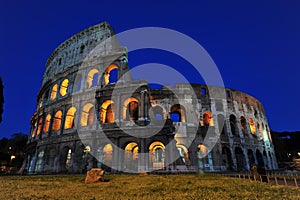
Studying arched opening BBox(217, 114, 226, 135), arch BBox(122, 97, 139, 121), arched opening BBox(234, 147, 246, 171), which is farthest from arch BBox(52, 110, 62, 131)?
arched opening BBox(234, 147, 246, 171)

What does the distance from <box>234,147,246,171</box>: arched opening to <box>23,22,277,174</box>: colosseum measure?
0.45 ft

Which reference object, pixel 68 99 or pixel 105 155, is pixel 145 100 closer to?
pixel 105 155

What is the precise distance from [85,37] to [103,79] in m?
9.68

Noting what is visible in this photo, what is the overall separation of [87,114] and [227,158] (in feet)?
64.8

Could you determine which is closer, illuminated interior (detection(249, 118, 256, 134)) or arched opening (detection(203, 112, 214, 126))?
arched opening (detection(203, 112, 214, 126))

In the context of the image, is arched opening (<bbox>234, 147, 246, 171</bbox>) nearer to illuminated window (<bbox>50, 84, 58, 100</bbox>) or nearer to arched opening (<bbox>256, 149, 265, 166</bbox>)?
arched opening (<bbox>256, 149, 265, 166</bbox>)

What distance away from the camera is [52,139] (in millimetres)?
20844

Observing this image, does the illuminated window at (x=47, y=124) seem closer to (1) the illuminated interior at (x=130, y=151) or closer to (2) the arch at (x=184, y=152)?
(1) the illuminated interior at (x=130, y=151)

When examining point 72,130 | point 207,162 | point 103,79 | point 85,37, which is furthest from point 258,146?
point 85,37

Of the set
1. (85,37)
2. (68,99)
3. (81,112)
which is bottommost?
(81,112)

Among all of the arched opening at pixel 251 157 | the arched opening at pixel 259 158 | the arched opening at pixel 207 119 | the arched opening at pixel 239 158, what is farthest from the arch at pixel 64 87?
the arched opening at pixel 259 158

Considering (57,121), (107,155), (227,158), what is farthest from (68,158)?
(227,158)

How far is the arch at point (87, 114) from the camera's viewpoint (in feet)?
67.1

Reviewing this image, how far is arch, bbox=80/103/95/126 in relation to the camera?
20.5 m
